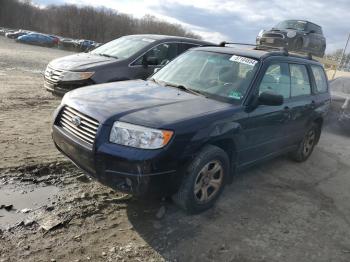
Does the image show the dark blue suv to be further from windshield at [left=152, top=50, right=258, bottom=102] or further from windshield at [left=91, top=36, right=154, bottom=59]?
windshield at [left=91, top=36, right=154, bottom=59]

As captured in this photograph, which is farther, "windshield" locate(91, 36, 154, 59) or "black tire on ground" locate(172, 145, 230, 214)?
"windshield" locate(91, 36, 154, 59)

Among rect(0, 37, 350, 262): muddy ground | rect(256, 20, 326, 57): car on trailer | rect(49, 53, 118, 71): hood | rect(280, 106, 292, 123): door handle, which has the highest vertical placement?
rect(256, 20, 326, 57): car on trailer

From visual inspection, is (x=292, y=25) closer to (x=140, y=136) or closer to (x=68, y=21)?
(x=140, y=136)

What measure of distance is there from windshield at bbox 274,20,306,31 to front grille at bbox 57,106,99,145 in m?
12.7

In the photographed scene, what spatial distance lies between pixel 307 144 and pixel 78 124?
4.43 m

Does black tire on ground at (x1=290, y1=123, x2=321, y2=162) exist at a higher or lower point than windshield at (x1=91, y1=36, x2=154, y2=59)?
lower

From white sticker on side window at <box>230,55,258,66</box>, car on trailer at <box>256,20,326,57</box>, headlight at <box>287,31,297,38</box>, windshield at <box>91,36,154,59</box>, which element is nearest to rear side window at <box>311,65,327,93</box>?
white sticker on side window at <box>230,55,258,66</box>

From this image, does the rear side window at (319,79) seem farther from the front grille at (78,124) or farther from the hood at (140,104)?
the front grille at (78,124)

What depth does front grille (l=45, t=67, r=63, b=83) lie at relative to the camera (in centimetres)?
755

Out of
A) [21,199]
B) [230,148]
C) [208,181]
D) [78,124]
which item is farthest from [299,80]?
[21,199]

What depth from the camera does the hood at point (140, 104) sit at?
3.73 meters

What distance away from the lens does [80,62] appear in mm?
7770

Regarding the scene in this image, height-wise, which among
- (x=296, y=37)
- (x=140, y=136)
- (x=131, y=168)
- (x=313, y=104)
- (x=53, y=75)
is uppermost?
(x=296, y=37)

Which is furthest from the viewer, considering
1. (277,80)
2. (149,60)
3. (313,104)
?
(149,60)
